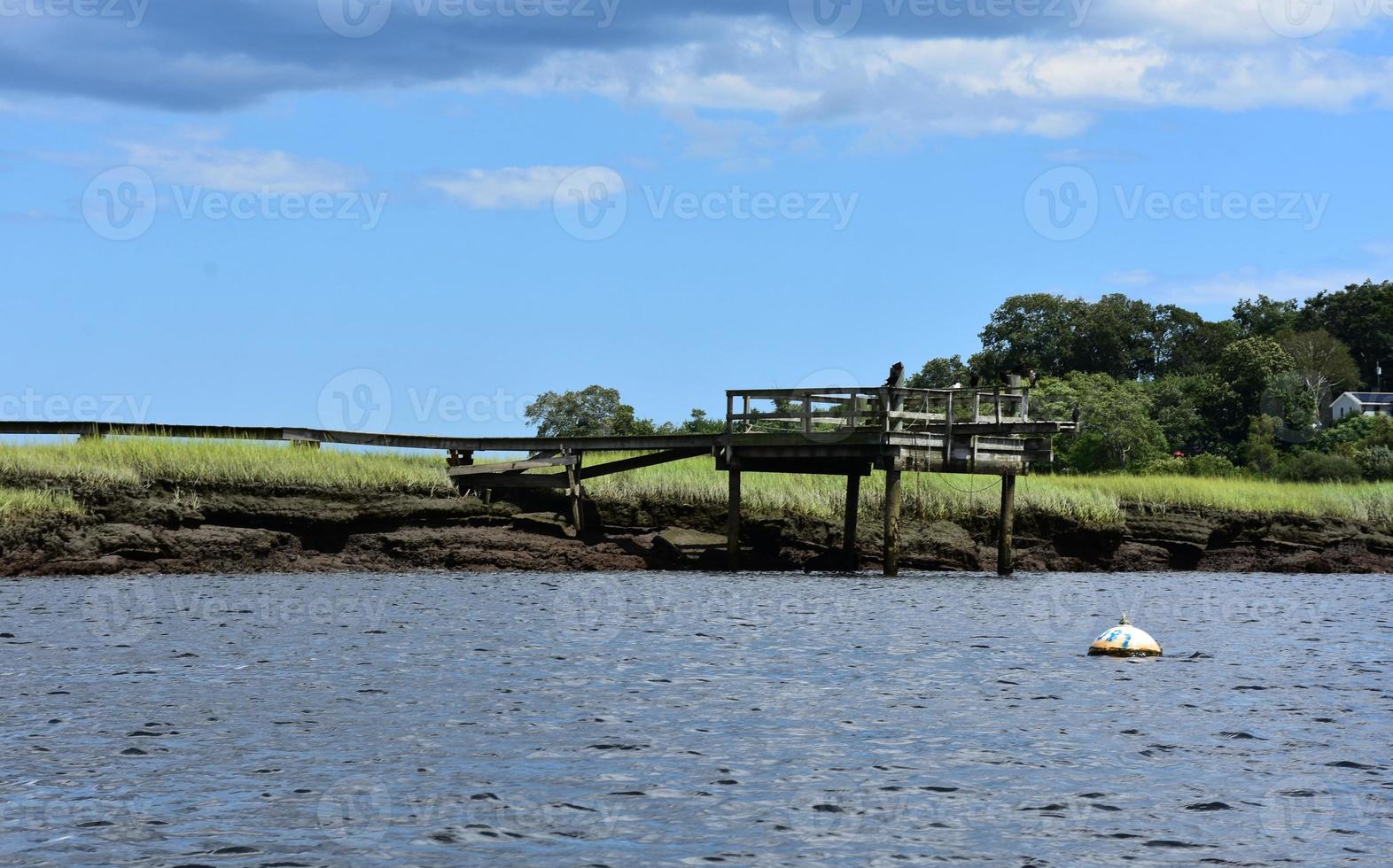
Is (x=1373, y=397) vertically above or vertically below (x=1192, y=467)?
above

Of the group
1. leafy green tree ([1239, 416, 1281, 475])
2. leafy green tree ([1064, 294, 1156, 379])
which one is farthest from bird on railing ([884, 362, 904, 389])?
leafy green tree ([1064, 294, 1156, 379])

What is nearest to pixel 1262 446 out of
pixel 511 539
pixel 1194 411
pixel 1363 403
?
pixel 1194 411

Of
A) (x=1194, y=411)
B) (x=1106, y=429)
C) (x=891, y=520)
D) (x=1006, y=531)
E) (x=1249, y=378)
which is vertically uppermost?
(x=1249, y=378)

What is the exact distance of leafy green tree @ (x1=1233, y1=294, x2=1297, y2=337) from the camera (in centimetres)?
12712

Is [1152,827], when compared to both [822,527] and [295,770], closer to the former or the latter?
[295,770]

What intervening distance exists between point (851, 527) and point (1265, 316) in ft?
327

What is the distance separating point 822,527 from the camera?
1624 inches

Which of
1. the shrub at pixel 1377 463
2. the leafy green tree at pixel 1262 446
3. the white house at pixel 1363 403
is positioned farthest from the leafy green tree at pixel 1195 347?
the shrub at pixel 1377 463

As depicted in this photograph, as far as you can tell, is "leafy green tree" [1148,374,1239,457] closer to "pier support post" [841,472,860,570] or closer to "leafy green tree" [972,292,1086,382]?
"leafy green tree" [972,292,1086,382]

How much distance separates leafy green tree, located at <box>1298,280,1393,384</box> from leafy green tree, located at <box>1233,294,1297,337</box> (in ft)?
8.27

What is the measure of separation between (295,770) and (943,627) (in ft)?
49.1

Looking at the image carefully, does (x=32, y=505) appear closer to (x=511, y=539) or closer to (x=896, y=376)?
(x=511, y=539)

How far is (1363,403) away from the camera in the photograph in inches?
4350

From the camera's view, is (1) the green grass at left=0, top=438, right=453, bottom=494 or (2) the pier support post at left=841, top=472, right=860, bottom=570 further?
(2) the pier support post at left=841, top=472, right=860, bottom=570
